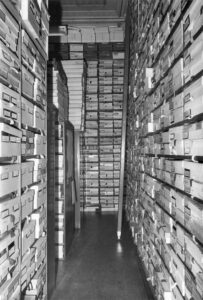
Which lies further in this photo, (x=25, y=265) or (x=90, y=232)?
(x=90, y=232)

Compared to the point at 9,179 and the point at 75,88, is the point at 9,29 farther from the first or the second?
the point at 75,88

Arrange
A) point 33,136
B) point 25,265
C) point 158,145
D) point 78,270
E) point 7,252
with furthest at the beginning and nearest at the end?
1. point 78,270
2. point 158,145
3. point 33,136
4. point 25,265
5. point 7,252

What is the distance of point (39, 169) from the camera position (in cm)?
263

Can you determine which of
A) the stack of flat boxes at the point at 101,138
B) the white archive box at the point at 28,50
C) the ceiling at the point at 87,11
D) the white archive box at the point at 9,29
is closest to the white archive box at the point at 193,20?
the white archive box at the point at 9,29

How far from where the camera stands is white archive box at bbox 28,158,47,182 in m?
2.52

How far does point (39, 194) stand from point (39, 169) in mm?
211

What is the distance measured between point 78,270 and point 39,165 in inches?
77.4

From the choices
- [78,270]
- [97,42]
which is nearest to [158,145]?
[78,270]

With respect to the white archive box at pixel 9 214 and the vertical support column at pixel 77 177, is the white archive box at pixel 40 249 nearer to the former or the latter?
the white archive box at pixel 9 214

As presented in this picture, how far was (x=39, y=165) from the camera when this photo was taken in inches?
103

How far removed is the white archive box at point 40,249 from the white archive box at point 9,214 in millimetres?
670

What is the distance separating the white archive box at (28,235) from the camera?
85.7 inches

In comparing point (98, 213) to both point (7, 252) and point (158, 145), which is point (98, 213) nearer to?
point (158, 145)

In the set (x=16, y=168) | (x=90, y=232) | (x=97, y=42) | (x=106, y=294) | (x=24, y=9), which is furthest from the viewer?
(x=97, y=42)
